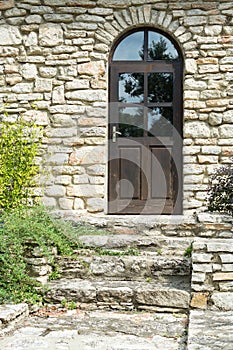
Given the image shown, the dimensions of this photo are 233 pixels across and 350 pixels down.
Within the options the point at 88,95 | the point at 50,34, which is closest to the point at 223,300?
the point at 88,95

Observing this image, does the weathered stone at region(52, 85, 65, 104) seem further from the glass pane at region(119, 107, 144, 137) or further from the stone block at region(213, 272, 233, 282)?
the stone block at region(213, 272, 233, 282)

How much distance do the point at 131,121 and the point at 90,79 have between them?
29.4 inches

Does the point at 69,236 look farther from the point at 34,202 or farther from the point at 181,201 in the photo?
the point at 181,201

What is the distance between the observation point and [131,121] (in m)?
6.93

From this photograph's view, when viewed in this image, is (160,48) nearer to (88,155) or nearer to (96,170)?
(88,155)

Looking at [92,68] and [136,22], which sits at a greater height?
[136,22]

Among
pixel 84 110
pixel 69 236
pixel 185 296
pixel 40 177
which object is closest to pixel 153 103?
pixel 84 110

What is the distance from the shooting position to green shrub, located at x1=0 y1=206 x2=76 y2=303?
15.0 ft

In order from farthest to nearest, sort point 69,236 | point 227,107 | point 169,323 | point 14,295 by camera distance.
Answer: point 227,107 → point 69,236 → point 14,295 → point 169,323

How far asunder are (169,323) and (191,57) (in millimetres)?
3595

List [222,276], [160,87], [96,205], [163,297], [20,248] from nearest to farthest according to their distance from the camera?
1. [222,276]
2. [163,297]
3. [20,248]
4. [96,205]
5. [160,87]

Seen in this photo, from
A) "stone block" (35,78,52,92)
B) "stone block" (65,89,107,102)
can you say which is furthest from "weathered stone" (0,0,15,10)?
"stone block" (65,89,107,102)

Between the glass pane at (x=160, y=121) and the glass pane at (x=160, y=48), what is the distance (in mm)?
667

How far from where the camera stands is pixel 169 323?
422 centimetres
